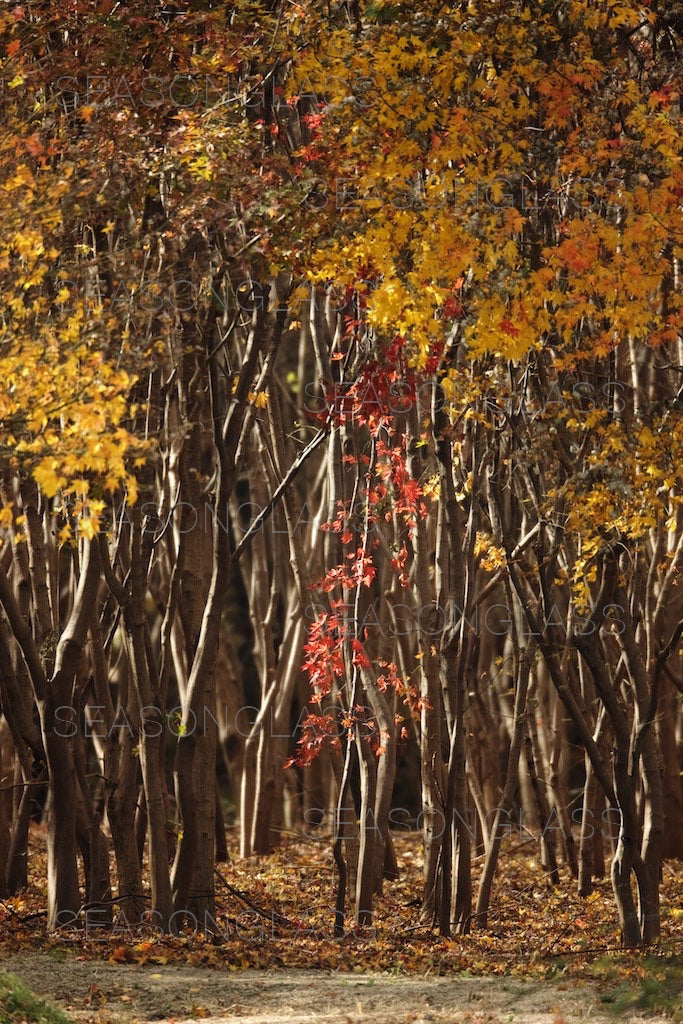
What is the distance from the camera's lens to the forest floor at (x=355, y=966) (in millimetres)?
6926

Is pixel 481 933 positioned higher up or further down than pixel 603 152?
further down

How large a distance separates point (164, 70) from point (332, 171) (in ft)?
4.81

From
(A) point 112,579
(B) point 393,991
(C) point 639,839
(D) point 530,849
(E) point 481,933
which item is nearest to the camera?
(B) point 393,991

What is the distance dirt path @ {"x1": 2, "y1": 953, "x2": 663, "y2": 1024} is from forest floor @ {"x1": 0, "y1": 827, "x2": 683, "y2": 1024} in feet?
0.04

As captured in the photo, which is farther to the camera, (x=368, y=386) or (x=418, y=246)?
(x=368, y=386)

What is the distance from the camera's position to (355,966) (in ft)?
28.8

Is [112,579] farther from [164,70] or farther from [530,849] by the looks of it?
[530,849]

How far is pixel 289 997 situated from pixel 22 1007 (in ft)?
6.13

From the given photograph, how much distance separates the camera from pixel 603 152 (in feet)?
25.7

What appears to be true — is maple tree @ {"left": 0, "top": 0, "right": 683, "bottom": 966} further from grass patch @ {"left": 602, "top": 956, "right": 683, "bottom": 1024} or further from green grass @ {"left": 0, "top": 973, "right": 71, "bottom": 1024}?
green grass @ {"left": 0, "top": 973, "right": 71, "bottom": 1024}

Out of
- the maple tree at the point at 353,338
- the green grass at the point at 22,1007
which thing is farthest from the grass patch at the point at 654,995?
the green grass at the point at 22,1007

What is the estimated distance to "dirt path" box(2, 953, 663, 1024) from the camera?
6.84m

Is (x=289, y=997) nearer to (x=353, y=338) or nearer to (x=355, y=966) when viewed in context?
(x=355, y=966)

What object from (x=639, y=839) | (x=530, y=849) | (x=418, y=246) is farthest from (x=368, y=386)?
(x=530, y=849)
